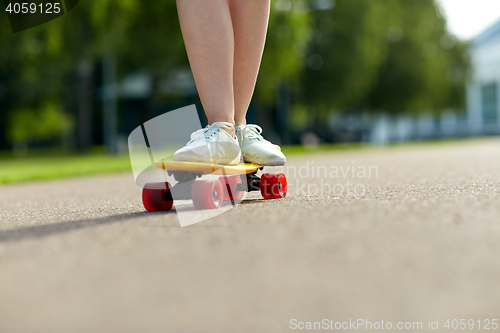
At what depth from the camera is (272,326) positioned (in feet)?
3.40

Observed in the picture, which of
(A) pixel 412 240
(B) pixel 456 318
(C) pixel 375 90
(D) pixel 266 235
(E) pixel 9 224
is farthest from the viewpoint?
(C) pixel 375 90

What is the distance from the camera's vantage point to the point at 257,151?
267 centimetres

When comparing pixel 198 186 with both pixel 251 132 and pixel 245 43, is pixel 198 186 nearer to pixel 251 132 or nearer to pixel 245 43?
pixel 251 132

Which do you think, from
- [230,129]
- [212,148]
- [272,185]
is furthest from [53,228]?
[272,185]

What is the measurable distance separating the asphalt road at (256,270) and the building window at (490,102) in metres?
40.0

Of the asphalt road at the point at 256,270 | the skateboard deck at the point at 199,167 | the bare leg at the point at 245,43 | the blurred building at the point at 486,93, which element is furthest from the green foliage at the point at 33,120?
the blurred building at the point at 486,93

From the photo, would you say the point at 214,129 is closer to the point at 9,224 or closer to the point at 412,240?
the point at 9,224

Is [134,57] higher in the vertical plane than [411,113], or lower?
higher

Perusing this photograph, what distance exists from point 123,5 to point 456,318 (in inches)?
461

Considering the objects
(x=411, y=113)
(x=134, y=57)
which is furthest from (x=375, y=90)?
(x=134, y=57)

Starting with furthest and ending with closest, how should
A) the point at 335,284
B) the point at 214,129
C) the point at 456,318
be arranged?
the point at 214,129
the point at 335,284
the point at 456,318

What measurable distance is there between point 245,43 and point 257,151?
59cm

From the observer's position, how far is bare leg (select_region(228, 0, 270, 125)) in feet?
9.35

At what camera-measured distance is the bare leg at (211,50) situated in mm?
2588
